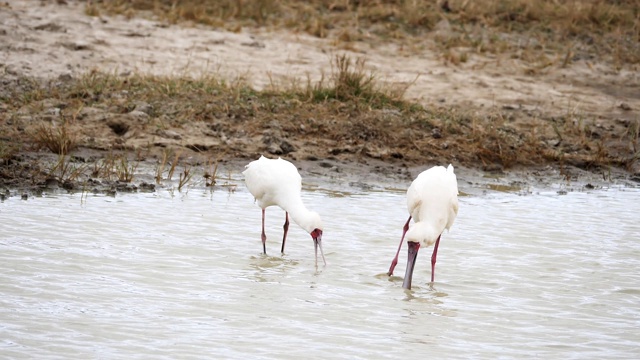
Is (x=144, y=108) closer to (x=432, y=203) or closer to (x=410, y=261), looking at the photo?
(x=432, y=203)

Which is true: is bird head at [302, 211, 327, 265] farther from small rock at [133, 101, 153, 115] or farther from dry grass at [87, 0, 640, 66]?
dry grass at [87, 0, 640, 66]

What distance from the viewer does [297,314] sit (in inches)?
237

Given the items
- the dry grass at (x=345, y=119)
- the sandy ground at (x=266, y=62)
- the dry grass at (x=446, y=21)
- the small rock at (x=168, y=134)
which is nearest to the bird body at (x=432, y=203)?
the dry grass at (x=345, y=119)

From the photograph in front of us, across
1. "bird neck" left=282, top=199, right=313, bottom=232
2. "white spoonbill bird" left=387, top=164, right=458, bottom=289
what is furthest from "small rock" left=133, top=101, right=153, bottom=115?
"white spoonbill bird" left=387, top=164, right=458, bottom=289

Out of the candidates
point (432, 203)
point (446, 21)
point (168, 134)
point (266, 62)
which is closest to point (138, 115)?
point (168, 134)

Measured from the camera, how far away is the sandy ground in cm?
1238

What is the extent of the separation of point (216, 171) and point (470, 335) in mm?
4686

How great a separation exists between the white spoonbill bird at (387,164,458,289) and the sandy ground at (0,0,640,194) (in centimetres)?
480

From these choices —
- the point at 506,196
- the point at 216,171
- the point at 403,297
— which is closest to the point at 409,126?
the point at 506,196

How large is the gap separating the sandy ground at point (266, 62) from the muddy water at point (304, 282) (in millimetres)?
3379

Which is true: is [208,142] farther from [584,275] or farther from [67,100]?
[584,275]

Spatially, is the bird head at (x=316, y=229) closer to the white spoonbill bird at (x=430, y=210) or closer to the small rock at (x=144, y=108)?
the white spoonbill bird at (x=430, y=210)

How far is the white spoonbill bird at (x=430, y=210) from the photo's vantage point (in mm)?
6770

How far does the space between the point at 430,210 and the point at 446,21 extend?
29.0ft
